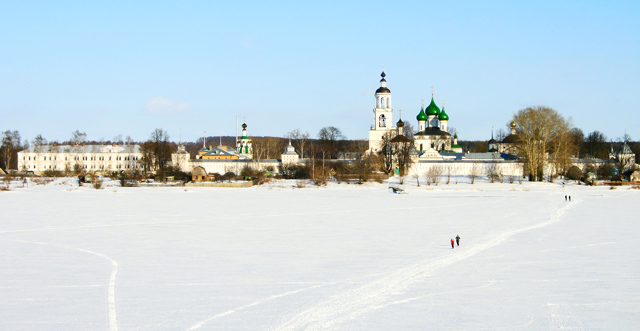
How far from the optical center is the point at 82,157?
71.8m

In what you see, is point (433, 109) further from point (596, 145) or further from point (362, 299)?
point (362, 299)

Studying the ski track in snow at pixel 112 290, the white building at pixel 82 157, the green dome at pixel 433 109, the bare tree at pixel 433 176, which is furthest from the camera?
the white building at pixel 82 157

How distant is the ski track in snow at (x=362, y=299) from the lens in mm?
7858

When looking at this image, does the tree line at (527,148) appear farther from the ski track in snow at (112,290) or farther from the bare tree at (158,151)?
the ski track in snow at (112,290)

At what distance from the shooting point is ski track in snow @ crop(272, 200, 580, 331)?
309 inches

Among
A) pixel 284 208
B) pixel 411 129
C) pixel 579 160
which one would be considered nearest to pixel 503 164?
pixel 579 160

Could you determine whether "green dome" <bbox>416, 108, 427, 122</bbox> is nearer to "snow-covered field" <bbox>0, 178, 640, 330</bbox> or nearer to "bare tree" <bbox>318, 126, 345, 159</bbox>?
"bare tree" <bbox>318, 126, 345, 159</bbox>

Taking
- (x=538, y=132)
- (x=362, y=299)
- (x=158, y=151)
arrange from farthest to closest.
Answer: (x=158, y=151), (x=538, y=132), (x=362, y=299)

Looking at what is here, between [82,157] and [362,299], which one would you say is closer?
[362,299]

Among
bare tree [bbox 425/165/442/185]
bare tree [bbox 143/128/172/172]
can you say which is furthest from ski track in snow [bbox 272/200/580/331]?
bare tree [bbox 143/128/172/172]

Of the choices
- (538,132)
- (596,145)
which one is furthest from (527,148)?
(596,145)

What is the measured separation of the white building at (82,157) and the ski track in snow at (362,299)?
209 feet

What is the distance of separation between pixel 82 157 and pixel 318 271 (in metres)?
67.5

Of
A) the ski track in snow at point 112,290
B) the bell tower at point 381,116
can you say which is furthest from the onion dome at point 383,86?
the ski track in snow at point 112,290
